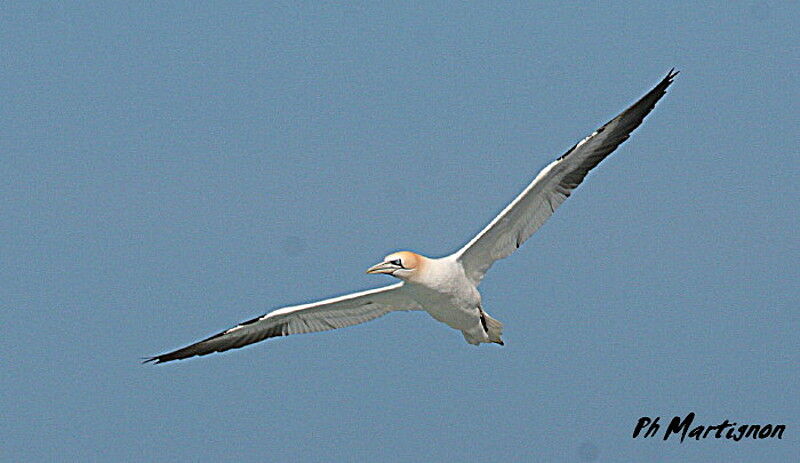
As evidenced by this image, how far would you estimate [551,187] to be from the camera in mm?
16234

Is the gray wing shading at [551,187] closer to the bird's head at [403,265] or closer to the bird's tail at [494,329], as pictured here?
the bird's head at [403,265]

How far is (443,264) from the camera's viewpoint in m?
16.4

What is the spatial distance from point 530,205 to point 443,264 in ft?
→ 5.18

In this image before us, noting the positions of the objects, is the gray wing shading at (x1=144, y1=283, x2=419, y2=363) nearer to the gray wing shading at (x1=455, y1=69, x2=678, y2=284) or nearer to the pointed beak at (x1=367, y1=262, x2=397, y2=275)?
the pointed beak at (x1=367, y1=262, x2=397, y2=275)

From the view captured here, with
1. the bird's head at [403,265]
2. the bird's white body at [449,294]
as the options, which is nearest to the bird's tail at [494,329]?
the bird's white body at [449,294]

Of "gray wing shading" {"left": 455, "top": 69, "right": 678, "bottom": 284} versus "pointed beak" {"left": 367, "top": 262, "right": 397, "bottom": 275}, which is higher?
"gray wing shading" {"left": 455, "top": 69, "right": 678, "bottom": 284}

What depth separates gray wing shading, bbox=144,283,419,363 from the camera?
1730cm

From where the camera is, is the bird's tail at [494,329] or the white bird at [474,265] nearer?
the white bird at [474,265]

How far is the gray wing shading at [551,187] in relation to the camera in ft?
52.3

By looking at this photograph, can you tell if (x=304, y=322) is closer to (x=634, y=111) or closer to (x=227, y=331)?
(x=227, y=331)

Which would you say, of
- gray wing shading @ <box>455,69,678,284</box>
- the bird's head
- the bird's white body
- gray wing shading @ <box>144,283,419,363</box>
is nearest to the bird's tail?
the bird's white body

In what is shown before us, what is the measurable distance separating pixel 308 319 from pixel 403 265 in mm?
2587

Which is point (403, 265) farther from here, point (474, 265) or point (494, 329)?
point (494, 329)

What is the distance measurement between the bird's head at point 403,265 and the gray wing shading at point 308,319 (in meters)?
0.64
